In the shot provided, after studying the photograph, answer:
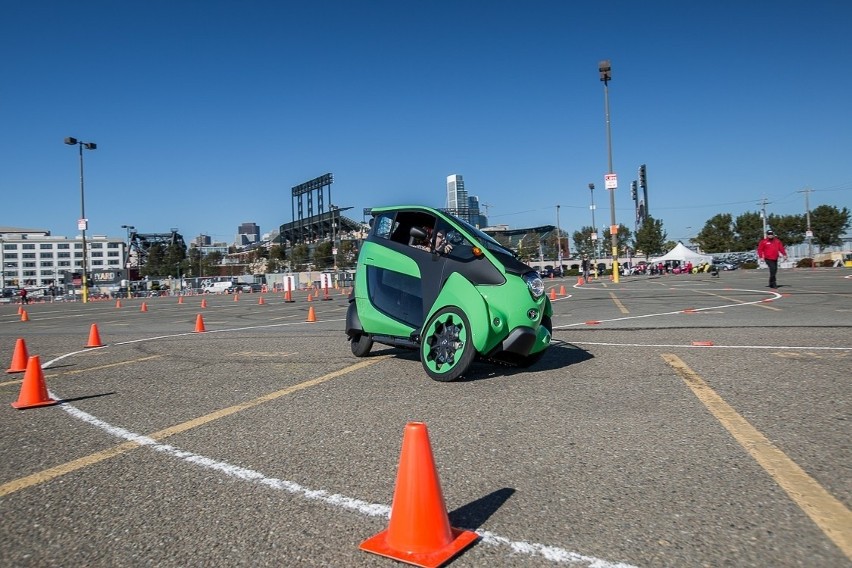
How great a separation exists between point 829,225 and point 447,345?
359 feet

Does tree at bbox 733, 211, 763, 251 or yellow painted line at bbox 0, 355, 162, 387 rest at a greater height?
tree at bbox 733, 211, 763, 251

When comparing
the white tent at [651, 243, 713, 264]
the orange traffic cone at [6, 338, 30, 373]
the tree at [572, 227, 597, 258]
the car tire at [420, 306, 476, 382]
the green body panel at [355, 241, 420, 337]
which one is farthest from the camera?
the tree at [572, 227, 597, 258]

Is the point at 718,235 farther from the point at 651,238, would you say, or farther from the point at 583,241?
the point at 583,241

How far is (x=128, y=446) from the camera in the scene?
4070mm

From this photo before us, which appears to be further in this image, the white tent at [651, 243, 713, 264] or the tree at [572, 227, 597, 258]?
the tree at [572, 227, 597, 258]

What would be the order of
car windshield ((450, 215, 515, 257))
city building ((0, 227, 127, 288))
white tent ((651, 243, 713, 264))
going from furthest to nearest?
city building ((0, 227, 127, 288))
white tent ((651, 243, 713, 264))
car windshield ((450, 215, 515, 257))

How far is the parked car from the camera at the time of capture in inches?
229

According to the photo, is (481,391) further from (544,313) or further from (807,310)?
(807,310)

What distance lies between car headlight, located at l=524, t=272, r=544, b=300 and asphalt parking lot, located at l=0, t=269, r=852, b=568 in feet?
2.89

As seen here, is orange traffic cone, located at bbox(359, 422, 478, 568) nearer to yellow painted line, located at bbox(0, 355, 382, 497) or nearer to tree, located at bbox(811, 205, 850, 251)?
yellow painted line, located at bbox(0, 355, 382, 497)

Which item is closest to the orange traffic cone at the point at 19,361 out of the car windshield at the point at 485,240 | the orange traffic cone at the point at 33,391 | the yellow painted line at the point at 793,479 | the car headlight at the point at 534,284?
the orange traffic cone at the point at 33,391

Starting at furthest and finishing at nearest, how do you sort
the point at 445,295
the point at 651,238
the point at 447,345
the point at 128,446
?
the point at 651,238 → the point at 445,295 → the point at 447,345 → the point at 128,446

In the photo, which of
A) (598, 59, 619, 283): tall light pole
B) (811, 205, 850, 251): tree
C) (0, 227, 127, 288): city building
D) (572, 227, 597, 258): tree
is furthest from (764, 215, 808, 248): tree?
(0, 227, 127, 288): city building

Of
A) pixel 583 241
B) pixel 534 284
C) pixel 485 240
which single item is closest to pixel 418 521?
pixel 534 284
